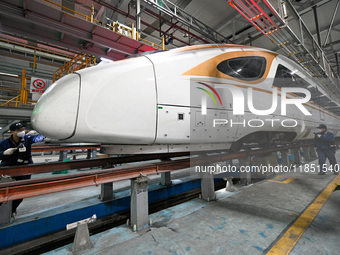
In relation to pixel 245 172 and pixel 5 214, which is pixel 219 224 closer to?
pixel 245 172

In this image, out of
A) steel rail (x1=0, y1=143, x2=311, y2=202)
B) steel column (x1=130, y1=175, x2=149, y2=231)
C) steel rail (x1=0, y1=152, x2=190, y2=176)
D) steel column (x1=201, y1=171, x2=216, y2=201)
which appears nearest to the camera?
steel rail (x1=0, y1=143, x2=311, y2=202)

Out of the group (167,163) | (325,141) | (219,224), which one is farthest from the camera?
(325,141)

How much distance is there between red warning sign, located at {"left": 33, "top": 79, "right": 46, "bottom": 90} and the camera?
271 inches

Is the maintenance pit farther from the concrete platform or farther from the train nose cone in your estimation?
the train nose cone

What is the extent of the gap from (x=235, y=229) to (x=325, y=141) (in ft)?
15.9

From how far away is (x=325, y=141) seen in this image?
4.85 metres

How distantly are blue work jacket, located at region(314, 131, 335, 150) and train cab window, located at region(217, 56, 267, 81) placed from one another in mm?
3631

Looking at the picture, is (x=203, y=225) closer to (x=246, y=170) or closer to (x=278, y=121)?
(x=246, y=170)

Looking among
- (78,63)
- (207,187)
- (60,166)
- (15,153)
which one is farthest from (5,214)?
(78,63)

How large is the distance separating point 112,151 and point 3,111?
14.5ft

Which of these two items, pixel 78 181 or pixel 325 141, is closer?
pixel 78 181

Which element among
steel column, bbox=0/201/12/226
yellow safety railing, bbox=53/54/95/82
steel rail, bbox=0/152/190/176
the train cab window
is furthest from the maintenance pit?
yellow safety railing, bbox=53/54/95/82

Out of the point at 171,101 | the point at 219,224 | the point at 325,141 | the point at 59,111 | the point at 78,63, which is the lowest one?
the point at 219,224

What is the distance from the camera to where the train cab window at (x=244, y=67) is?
2.60m
